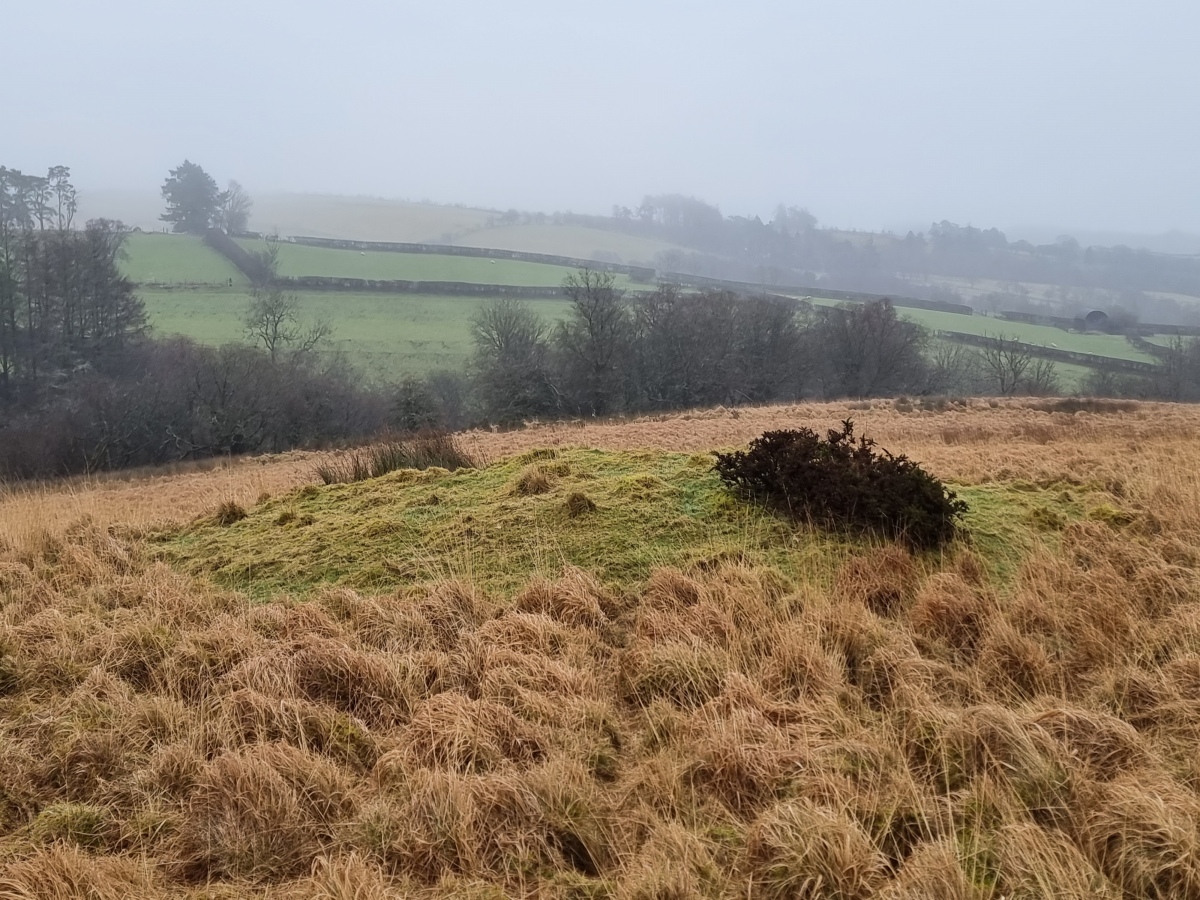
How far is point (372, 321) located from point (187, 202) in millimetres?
Result: 34595

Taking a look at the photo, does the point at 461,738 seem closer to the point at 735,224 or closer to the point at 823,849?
the point at 823,849

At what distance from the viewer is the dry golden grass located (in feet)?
8.38

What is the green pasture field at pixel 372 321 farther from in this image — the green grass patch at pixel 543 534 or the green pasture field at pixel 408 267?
the green grass patch at pixel 543 534

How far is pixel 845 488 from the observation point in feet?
19.3

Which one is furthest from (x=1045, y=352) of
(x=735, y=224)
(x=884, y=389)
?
(x=735, y=224)

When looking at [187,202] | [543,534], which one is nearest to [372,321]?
[187,202]

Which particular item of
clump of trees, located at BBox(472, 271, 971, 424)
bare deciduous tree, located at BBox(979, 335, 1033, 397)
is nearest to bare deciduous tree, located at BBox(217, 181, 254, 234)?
clump of trees, located at BBox(472, 271, 971, 424)

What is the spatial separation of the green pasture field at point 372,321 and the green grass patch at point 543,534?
1605 inches

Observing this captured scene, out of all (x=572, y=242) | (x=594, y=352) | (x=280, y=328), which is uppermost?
(x=572, y=242)

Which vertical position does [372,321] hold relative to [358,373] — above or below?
above

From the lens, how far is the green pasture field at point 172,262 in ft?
186

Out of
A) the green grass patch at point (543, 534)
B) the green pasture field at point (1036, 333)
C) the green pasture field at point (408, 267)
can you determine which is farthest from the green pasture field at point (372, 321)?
the green grass patch at point (543, 534)

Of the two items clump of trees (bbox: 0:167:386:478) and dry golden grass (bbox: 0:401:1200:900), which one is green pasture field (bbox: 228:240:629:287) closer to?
clump of trees (bbox: 0:167:386:478)

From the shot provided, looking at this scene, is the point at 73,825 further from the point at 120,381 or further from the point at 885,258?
the point at 885,258
